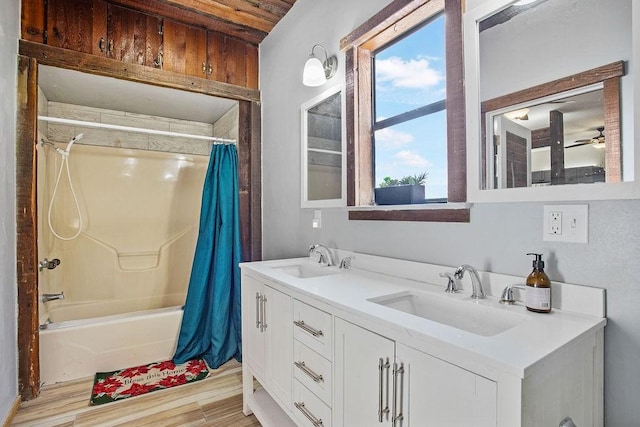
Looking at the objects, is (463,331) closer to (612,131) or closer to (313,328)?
(313,328)

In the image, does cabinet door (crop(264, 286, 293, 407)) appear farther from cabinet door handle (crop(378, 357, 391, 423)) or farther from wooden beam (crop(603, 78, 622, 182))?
wooden beam (crop(603, 78, 622, 182))

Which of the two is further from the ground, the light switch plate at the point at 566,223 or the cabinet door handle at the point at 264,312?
the light switch plate at the point at 566,223

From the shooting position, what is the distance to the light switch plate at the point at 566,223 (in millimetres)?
924

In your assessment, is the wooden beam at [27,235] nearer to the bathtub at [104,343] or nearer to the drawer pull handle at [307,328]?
the bathtub at [104,343]

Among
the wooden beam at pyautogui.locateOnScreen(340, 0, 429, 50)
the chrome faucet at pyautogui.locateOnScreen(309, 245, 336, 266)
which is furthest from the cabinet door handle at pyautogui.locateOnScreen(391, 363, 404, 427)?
the wooden beam at pyautogui.locateOnScreen(340, 0, 429, 50)

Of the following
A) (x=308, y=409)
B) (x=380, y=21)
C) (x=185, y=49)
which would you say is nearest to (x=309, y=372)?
(x=308, y=409)

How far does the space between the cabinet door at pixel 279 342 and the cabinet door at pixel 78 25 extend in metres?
2.06

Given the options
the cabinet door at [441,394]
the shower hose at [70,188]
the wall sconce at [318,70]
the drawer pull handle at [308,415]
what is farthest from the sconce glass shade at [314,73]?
the shower hose at [70,188]

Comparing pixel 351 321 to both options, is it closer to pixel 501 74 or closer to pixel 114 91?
pixel 501 74

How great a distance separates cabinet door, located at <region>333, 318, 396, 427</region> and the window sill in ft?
1.93

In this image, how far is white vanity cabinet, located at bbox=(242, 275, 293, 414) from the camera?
4.53ft

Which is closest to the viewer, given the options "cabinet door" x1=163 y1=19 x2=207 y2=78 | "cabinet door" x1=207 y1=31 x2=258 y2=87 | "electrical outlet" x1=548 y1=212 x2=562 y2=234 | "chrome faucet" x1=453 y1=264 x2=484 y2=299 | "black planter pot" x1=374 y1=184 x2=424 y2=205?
"electrical outlet" x1=548 y1=212 x2=562 y2=234

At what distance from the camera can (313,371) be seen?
47.2 inches

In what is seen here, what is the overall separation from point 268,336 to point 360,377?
2.19 ft
